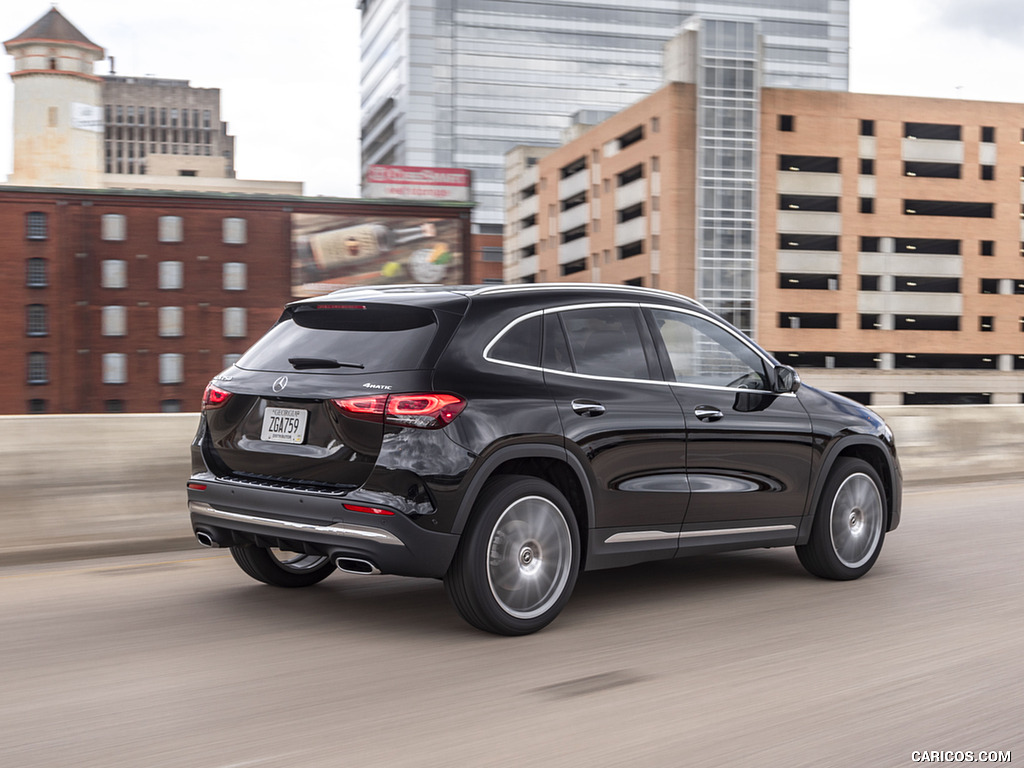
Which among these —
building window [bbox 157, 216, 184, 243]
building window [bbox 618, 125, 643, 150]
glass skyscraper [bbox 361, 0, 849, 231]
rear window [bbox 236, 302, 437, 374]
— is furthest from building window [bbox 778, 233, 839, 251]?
rear window [bbox 236, 302, 437, 374]

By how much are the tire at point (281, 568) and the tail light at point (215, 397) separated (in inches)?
43.3

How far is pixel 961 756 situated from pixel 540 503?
2.27m

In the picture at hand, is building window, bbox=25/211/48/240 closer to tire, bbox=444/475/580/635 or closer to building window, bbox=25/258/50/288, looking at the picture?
building window, bbox=25/258/50/288

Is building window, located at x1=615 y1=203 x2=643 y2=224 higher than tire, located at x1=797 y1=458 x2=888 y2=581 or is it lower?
higher

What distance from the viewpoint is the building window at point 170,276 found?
80938 mm

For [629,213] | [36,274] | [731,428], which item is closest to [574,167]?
[629,213]

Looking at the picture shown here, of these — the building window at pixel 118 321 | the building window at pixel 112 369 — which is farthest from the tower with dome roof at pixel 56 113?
the building window at pixel 112 369

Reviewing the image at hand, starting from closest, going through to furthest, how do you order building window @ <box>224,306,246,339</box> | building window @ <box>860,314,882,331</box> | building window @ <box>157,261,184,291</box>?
building window @ <box>157,261,184,291</box> < building window @ <box>860,314,882,331</box> < building window @ <box>224,306,246,339</box>

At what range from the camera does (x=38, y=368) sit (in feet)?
259

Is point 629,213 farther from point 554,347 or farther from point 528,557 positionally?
point 528,557

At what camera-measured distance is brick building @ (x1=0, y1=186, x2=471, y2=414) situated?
78812mm

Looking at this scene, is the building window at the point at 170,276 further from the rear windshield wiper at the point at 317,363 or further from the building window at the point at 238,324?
the rear windshield wiper at the point at 317,363

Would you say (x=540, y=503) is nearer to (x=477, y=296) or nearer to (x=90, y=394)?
(x=477, y=296)

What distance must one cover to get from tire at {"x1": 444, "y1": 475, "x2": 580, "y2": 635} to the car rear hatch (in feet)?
1.98
